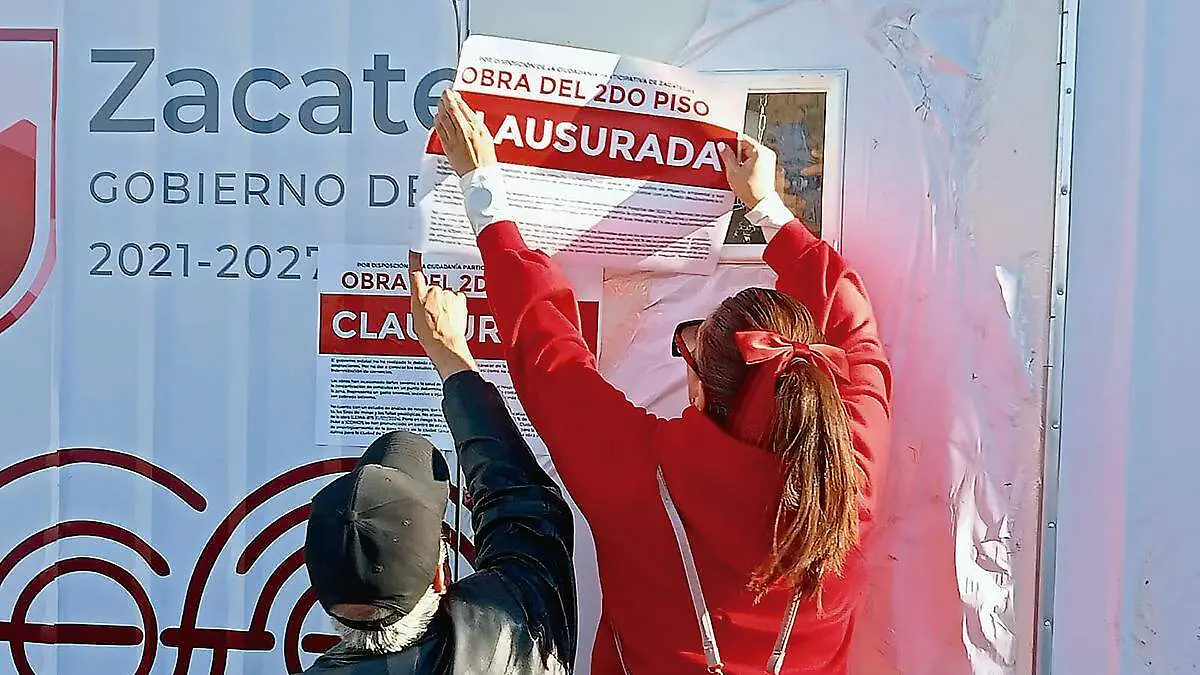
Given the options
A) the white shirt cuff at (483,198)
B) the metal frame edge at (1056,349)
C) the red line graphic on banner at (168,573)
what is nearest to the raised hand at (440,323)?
the white shirt cuff at (483,198)

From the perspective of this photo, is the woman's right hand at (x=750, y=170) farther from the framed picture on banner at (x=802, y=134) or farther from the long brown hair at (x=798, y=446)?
the long brown hair at (x=798, y=446)

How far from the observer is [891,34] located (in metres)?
1.60

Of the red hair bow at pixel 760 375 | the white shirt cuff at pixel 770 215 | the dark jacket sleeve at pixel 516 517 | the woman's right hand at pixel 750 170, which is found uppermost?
the woman's right hand at pixel 750 170

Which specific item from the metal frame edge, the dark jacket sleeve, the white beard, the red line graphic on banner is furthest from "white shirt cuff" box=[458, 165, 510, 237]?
the metal frame edge

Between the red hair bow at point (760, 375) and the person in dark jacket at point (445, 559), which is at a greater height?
the red hair bow at point (760, 375)

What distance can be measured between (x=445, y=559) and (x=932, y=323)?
83cm

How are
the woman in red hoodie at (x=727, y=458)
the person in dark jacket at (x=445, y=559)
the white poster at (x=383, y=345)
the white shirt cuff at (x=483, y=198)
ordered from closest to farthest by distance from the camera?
the person in dark jacket at (x=445, y=559) → the woman in red hoodie at (x=727, y=458) → the white shirt cuff at (x=483, y=198) → the white poster at (x=383, y=345)

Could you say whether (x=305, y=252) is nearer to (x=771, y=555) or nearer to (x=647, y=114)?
(x=647, y=114)

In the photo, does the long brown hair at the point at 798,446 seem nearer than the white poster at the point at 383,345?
Yes

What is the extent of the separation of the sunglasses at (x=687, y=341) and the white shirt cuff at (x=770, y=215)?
0.18m

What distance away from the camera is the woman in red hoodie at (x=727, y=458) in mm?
1202

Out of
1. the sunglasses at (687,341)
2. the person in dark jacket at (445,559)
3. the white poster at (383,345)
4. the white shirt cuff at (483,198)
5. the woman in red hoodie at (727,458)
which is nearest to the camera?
the person in dark jacket at (445,559)

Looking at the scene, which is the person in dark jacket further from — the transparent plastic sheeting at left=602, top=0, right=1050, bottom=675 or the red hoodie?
the transparent plastic sheeting at left=602, top=0, right=1050, bottom=675

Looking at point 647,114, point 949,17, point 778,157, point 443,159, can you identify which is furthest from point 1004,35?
point 443,159
